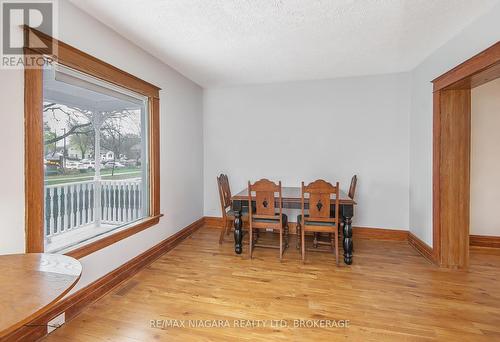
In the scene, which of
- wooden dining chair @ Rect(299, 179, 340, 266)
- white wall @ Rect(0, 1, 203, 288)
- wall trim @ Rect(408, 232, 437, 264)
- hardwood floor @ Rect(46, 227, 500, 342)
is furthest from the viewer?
wall trim @ Rect(408, 232, 437, 264)

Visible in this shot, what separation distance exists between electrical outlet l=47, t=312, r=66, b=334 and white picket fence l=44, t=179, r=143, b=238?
3.82ft

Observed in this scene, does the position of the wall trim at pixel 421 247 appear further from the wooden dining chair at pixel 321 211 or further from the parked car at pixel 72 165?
the parked car at pixel 72 165

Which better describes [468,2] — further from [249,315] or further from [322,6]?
[249,315]

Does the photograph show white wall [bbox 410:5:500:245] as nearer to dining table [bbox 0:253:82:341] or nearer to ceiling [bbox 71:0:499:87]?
ceiling [bbox 71:0:499:87]

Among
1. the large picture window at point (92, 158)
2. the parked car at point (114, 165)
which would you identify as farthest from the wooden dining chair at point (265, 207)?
the parked car at point (114, 165)

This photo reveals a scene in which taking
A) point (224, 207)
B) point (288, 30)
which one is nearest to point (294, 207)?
point (224, 207)

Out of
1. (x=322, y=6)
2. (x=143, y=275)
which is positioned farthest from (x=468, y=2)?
(x=143, y=275)

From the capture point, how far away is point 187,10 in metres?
2.00

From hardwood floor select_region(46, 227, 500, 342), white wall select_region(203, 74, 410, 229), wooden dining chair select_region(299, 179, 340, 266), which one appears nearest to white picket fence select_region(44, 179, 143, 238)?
hardwood floor select_region(46, 227, 500, 342)

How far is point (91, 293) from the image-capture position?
2.09 m

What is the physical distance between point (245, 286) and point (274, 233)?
1689 millimetres

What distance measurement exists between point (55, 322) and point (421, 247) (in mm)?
3860

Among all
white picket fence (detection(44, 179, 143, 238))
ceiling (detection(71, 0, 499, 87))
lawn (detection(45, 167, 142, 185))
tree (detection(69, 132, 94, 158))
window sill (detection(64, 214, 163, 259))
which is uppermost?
ceiling (detection(71, 0, 499, 87))

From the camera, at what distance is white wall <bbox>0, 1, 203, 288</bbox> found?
154cm
